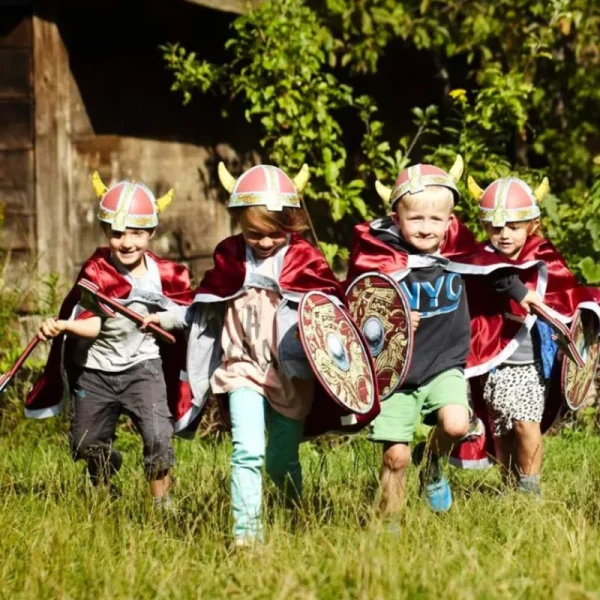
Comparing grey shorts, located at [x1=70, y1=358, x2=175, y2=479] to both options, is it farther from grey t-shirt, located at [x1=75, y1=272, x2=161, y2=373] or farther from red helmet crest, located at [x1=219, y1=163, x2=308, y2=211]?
red helmet crest, located at [x1=219, y1=163, x2=308, y2=211]

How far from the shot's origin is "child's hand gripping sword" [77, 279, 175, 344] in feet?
17.7

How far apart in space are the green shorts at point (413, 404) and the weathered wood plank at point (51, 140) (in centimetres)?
283

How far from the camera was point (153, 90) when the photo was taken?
897 cm

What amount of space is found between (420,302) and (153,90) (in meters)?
3.99

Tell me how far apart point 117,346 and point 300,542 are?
1.55m

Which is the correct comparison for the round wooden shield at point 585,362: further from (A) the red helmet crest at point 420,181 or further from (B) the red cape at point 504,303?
(A) the red helmet crest at point 420,181

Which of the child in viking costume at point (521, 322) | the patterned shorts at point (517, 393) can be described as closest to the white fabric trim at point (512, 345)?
the child in viking costume at point (521, 322)

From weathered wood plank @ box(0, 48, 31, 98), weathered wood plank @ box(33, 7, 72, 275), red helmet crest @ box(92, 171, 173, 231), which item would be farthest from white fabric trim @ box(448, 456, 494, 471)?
weathered wood plank @ box(0, 48, 31, 98)

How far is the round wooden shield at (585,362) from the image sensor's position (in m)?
5.86

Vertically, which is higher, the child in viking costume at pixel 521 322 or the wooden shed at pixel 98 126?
the wooden shed at pixel 98 126

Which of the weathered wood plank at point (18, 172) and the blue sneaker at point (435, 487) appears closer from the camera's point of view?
the blue sneaker at point (435, 487)

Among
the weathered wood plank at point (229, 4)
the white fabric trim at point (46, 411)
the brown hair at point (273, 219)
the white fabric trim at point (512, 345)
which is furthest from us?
the weathered wood plank at point (229, 4)

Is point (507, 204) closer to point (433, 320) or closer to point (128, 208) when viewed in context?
point (433, 320)

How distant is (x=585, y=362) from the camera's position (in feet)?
19.4
